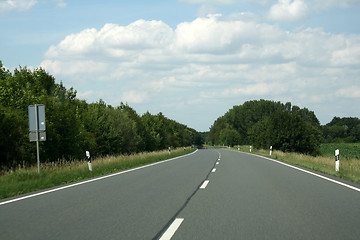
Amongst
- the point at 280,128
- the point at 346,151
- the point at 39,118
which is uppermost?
the point at 39,118

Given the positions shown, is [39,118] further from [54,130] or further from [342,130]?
[342,130]

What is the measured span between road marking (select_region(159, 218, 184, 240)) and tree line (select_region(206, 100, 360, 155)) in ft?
159

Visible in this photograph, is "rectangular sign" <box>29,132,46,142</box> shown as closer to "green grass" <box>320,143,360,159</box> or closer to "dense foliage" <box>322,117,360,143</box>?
"green grass" <box>320,143,360,159</box>

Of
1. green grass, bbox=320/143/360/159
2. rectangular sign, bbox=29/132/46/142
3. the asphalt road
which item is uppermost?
rectangular sign, bbox=29/132/46/142

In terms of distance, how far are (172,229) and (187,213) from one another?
→ 1324mm

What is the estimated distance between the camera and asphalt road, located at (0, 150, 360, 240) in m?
5.60

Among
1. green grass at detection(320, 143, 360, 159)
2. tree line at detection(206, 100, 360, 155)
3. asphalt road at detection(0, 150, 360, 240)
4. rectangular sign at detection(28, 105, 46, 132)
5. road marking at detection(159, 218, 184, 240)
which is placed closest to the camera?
road marking at detection(159, 218, 184, 240)

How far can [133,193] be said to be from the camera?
9805mm

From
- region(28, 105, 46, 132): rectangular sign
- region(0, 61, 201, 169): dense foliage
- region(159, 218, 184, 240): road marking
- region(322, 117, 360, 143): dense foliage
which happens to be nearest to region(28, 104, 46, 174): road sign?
region(28, 105, 46, 132): rectangular sign

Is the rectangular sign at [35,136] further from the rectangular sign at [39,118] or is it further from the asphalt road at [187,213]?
the asphalt road at [187,213]

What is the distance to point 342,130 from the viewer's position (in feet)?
508

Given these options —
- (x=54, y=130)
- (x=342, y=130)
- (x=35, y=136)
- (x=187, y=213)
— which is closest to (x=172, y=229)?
(x=187, y=213)

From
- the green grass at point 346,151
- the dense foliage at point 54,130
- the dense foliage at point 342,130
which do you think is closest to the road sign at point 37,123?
the dense foliage at point 54,130

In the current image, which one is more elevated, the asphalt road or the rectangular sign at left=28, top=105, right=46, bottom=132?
the rectangular sign at left=28, top=105, right=46, bottom=132
